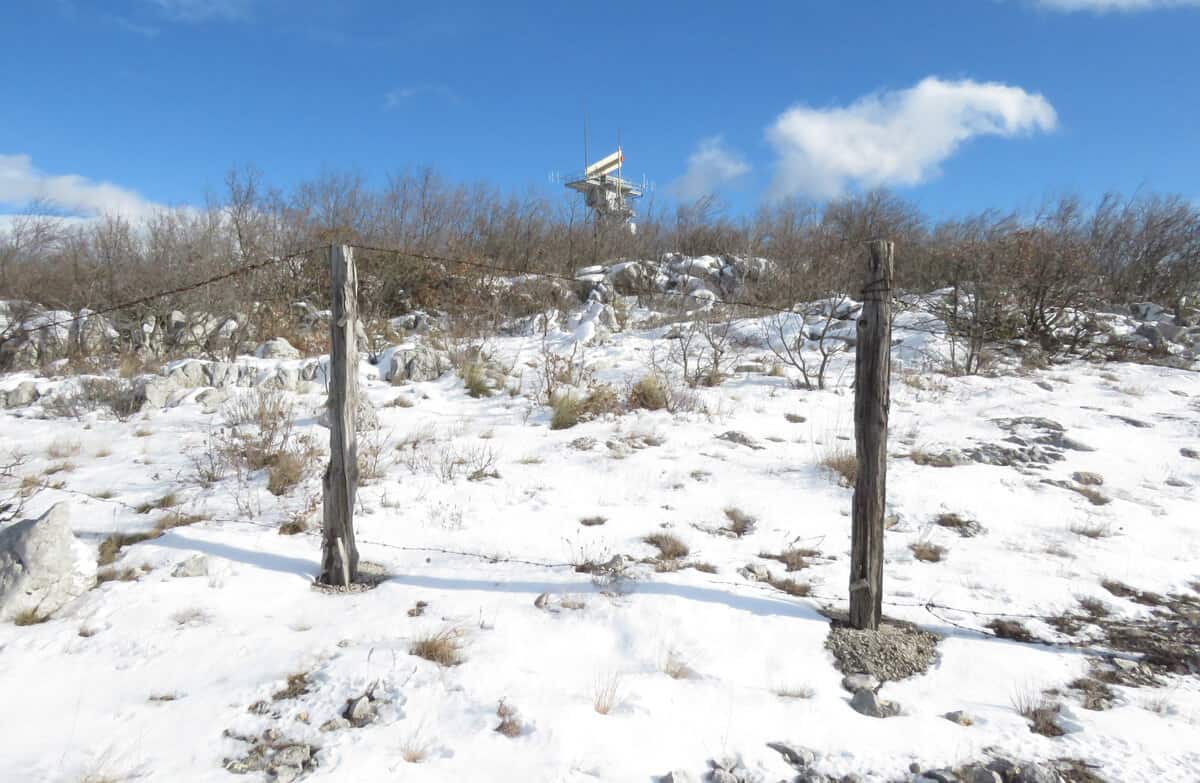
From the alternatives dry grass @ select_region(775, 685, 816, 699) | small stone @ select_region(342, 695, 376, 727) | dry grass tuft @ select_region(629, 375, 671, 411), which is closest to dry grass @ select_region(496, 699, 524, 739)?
small stone @ select_region(342, 695, 376, 727)

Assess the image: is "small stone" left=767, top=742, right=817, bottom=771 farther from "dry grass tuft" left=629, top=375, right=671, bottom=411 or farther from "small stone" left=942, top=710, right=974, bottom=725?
"dry grass tuft" left=629, top=375, right=671, bottom=411

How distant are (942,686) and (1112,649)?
1164mm

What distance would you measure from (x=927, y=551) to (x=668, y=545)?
1939mm

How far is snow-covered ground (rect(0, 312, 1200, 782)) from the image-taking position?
2.61m

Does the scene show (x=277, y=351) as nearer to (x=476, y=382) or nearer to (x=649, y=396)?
(x=476, y=382)

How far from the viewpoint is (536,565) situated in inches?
167

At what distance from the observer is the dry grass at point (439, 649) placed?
314 cm

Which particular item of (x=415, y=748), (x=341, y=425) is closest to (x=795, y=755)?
(x=415, y=748)

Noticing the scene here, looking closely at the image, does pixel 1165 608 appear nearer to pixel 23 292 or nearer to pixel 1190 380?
pixel 1190 380

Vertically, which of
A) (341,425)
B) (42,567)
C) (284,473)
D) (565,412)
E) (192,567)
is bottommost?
(192,567)

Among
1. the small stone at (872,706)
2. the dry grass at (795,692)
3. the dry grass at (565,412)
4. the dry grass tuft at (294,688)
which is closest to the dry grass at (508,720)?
the dry grass tuft at (294,688)

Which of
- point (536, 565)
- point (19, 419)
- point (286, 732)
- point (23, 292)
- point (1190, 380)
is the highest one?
point (23, 292)

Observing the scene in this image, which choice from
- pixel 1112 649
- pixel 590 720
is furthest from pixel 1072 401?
pixel 590 720

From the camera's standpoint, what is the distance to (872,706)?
288 cm
